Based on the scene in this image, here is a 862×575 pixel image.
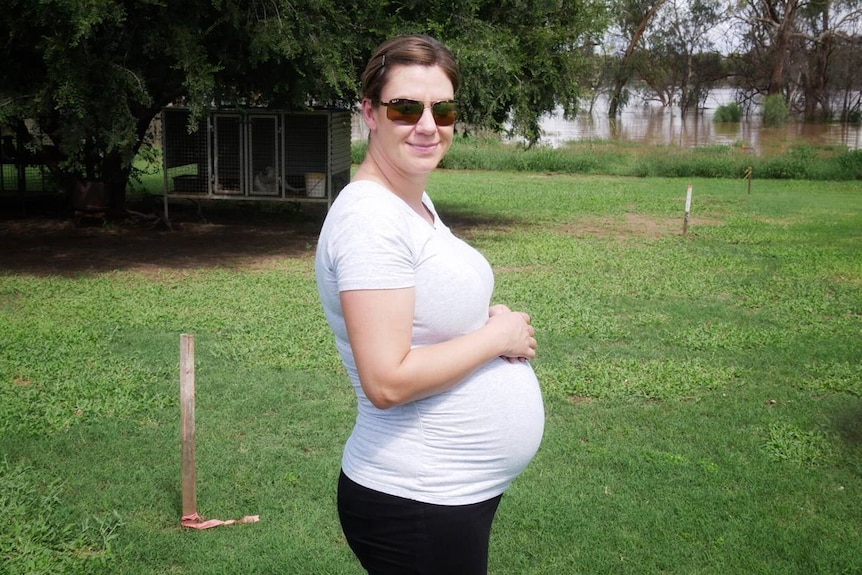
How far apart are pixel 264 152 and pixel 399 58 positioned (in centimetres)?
1235

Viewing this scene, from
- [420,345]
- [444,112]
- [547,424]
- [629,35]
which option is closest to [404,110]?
[444,112]

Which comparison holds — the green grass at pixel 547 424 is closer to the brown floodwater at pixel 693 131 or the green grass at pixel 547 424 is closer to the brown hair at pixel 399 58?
the brown hair at pixel 399 58

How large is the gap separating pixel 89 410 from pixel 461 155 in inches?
941

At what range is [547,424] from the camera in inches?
233

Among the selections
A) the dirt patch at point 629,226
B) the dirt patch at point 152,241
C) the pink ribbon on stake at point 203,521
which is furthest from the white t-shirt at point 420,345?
the dirt patch at point 629,226

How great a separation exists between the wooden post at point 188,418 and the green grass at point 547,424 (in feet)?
0.56

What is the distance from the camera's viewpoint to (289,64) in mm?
11859

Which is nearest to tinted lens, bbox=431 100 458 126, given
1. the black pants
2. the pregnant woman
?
the pregnant woman

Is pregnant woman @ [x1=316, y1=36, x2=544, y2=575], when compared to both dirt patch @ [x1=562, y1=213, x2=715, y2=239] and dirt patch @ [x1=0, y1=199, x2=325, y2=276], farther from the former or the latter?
dirt patch @ [x1=562, y1=213, x2=715, y2=239]

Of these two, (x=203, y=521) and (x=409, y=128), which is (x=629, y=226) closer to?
(x=203, y=521)

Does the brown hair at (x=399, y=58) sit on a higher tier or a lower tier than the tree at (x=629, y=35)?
lower

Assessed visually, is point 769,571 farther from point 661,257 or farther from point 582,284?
point 661,257

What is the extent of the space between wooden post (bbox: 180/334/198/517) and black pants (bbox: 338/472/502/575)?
2.35 meters

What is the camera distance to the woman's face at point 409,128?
6.69 feet
